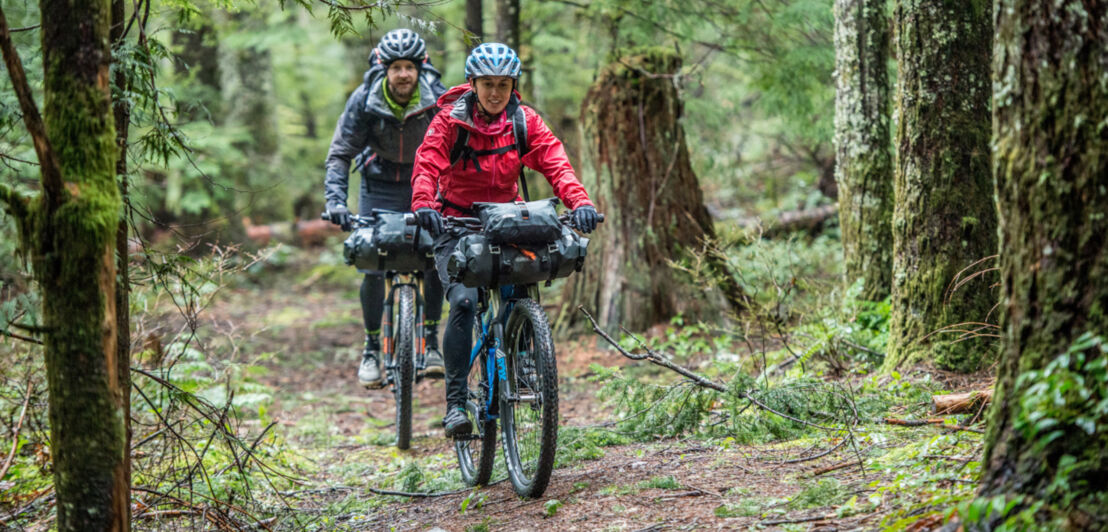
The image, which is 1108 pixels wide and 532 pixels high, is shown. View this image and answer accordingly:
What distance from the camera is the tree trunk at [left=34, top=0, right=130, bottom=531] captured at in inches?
114

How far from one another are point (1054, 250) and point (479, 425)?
3270 mm

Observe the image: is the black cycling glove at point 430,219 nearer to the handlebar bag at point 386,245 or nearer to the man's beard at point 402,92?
the handlebar bag at point 386,245

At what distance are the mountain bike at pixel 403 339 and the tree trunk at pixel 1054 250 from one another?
4535mm

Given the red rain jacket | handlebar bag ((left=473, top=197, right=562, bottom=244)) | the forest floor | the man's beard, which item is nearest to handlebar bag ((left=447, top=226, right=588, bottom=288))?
handlebar bag ((left=473, top=197, right=562, bottom=244))

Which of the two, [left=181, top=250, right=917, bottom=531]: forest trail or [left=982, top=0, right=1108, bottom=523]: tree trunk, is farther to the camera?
[left=181, top=250, right=917, bottom=531]: forest trail

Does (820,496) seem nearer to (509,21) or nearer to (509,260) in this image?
(509,260)

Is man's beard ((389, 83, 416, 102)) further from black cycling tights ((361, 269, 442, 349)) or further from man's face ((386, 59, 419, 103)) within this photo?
black cycling tights ((361, 269, 442, 349))

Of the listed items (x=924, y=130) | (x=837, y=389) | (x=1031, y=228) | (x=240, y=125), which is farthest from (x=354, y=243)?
(x=240, y=125)

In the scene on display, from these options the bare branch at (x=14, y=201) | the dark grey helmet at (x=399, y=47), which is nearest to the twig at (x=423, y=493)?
the bare branch at (x=14, y=201)

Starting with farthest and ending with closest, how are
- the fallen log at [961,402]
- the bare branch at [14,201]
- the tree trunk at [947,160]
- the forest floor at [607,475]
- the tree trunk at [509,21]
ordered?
the tree trunk at [509,21]
the tree trunk at [947,160]
the fallen log at [961,402]
the forest floor at [607,475]
the bare branch at [14,201]

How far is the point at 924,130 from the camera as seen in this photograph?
5141mm

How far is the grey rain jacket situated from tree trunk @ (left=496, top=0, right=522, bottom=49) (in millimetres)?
2963

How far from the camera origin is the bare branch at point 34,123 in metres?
2.79

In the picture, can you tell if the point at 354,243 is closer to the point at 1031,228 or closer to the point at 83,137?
the point at 83,137
